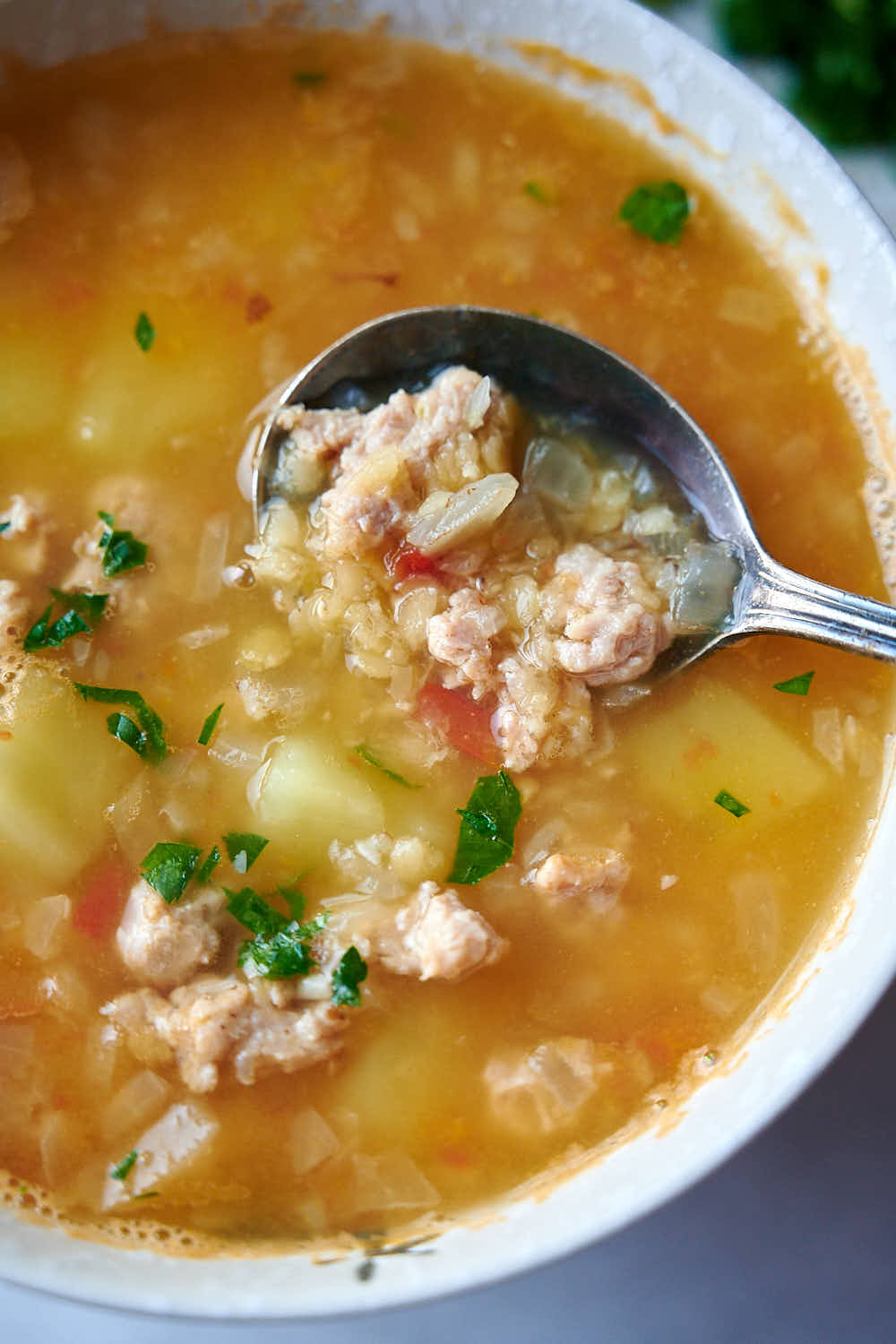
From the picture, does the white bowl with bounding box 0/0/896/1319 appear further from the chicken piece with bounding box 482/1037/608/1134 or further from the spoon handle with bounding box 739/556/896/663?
the spoon handle with bounding box 739/556/896/663

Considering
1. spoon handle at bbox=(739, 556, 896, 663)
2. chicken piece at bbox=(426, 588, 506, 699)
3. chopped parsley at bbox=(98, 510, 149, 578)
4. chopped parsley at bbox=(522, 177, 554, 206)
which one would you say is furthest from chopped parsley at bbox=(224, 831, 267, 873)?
chopped parsley at bbox=(522, 177, 554, 206)

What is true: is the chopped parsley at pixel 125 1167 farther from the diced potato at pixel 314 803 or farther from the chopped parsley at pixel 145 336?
the chopped parsley at pixel 145 336

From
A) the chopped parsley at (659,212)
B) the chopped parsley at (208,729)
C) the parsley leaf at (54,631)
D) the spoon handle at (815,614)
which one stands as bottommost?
the chopped parsley at (208,729)

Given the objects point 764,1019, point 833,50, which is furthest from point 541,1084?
point 833,50

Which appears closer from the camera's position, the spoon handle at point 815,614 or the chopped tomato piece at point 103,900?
the spoon handle at point 815,614

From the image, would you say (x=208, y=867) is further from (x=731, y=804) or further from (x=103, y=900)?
(x=731, y=804)

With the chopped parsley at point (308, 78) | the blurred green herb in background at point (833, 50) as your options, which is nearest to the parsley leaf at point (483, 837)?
the chopped parsley at point (308, 78)

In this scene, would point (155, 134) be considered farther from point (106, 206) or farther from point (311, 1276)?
point (311, 1276)
